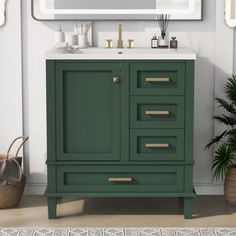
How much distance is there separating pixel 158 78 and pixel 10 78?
120cm

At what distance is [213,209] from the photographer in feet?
16.1

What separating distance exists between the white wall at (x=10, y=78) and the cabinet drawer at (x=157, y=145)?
102 cm

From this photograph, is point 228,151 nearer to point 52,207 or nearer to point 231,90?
point 231,90

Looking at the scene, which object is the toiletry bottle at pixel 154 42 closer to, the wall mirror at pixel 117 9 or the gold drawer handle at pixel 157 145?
the wall mirror at pixel 117 9

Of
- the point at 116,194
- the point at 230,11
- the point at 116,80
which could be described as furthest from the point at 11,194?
the point at 230,11

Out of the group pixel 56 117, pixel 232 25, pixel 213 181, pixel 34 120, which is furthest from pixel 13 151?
pixel 232 25

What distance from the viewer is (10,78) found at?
517 centimetres

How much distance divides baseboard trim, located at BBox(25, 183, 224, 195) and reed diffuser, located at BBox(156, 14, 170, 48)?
108 cm

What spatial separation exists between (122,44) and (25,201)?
1.32 meters

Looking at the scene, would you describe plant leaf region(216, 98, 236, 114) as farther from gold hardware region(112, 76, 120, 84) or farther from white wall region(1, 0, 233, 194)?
gold hardware region(112, 76, 120, 84)

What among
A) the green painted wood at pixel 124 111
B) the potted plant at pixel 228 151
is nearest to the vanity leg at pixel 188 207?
the potted plant at pixel 228 151

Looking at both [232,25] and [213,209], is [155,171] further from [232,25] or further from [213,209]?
[232,25]

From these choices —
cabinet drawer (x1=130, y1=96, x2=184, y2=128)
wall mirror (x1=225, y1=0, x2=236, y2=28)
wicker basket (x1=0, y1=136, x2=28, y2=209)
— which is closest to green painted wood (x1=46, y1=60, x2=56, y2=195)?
wicker basket (x1=0, y1=136, x2=28, y2=209)

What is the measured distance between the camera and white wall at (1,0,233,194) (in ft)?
16.8
